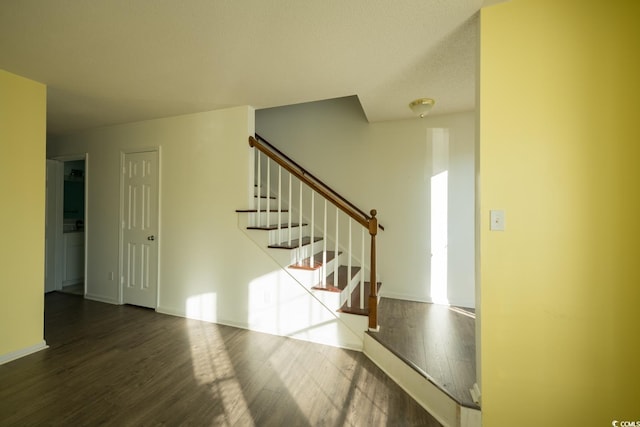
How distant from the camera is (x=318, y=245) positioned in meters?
3.11

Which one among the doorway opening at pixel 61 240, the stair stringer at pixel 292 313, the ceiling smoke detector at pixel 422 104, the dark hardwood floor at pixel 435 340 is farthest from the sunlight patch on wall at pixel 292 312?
the doorway opening at pixel 61 240

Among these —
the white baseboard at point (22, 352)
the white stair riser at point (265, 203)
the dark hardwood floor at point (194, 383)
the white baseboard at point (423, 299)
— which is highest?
the white stair riser at point (265, 203)

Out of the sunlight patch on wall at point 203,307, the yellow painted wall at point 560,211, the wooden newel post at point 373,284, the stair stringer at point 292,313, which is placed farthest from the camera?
the sunlight patch on wall at point 203,307


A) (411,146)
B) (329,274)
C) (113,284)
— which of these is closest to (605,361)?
(329,274)

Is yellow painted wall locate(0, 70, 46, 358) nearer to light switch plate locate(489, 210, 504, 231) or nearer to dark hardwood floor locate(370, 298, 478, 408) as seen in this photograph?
dark hardwood floor locate(370, 298, 478, 408)

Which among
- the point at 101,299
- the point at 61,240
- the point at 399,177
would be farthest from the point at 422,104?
the point at 61,240

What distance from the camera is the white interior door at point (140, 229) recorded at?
3.14 meters

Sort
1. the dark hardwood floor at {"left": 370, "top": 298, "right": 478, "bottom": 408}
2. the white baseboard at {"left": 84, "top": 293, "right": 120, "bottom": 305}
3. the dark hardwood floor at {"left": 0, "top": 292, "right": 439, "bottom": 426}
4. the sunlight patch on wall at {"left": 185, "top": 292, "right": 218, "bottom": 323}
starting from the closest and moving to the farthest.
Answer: the dark hardwood floor at {"left": 0, "top": 292, "right": 439, "bottom": 426}
the dark hardwood floor at {"left": 370, "top": 298, "right": 478, "bottom": 408}
the sunlight patch on wall at {"left": 185, "top": 292, "right": 218, "bottom": 323}
the white baseboard at {"left": 84, "top": 293, "right": 120, "bottom": 305}

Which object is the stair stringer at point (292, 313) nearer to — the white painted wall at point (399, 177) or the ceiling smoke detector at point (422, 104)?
the white painted wall at point (399, 177)

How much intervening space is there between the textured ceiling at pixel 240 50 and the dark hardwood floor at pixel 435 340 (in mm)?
2209

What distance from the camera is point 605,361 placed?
1.26 m

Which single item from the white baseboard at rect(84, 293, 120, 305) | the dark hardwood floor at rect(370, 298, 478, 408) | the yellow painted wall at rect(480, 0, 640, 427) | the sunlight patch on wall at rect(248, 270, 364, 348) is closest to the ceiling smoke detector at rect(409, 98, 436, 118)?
the yellow painted wall at rect(480, 0, 640, 427)

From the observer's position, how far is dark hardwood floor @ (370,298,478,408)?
5.43 ft

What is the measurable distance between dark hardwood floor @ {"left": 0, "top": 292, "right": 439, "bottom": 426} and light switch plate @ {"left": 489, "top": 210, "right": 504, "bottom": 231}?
3.97 feet
